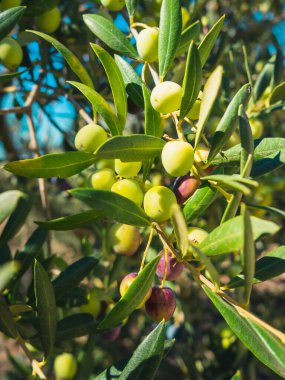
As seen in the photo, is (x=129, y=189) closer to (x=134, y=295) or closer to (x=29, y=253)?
(x=134, y=295)

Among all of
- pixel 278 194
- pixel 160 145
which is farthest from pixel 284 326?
pixel 160 145

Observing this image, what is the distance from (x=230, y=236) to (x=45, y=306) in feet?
1.46

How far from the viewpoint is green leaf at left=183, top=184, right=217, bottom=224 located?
79cm

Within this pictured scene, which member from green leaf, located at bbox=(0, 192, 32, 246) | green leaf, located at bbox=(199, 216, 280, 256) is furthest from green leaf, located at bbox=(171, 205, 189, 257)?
green leaf, located at bbox=(0, 192, 32, 246)

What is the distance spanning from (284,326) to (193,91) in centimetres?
212

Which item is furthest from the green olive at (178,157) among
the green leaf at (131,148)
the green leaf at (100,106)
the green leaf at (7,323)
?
the green leaf at (7,323)

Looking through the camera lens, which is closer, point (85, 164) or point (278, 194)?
point (85, 164)

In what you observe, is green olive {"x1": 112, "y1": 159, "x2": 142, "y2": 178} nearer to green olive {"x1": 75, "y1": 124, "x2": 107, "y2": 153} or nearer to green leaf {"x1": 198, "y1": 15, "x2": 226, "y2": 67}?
green olive {"x1": 75, "y1": 124, "x2": 107, "y2": 153}

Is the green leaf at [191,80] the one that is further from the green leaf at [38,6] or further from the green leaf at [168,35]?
the green leaf at [38,6]

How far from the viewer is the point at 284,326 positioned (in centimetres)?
253

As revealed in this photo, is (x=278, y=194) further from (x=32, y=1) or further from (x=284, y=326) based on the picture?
(x=32, y=1)

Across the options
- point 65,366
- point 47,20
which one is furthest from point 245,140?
point 65,366

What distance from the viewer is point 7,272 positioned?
1051mm

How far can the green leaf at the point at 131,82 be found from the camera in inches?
34.5
